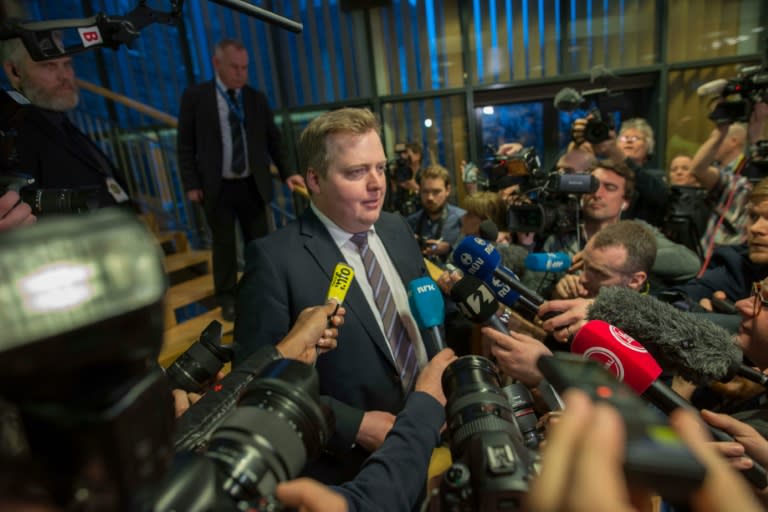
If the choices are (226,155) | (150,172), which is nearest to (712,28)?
(226,155)

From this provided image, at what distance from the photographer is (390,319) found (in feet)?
4.65

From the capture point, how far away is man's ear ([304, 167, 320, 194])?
1433 millimetres

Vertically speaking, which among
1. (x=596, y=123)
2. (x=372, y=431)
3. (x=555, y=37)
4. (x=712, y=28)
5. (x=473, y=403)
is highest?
(x=555, y=37)

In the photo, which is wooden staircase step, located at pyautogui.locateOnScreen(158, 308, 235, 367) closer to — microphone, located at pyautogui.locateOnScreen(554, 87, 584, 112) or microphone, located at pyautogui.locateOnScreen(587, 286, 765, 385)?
microphone, located at pyautogui.locateOnScreen(587, 286, 765, 385)

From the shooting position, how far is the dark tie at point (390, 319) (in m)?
1.41

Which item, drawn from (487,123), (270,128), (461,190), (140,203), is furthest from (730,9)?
(140,203)

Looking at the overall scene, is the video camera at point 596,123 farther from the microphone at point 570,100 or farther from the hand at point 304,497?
the hand at point 304,497

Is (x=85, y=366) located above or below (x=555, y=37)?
below

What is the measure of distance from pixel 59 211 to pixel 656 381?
4.81 feet

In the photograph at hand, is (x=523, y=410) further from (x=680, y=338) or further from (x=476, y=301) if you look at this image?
(x=680, y=338)

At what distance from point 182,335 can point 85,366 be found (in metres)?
2.68

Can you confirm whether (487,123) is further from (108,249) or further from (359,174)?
(108,249)

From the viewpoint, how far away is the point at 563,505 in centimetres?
34

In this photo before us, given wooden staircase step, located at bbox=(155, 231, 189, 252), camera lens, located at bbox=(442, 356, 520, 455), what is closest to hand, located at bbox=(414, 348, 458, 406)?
camera lens, located at bbox=(442, 356, 520, 455)
